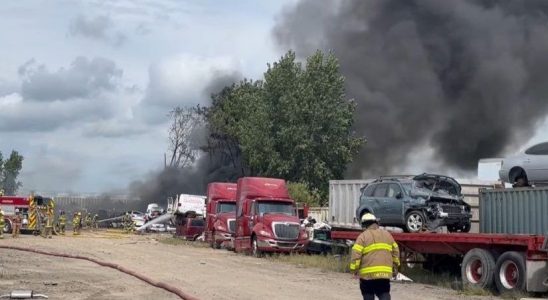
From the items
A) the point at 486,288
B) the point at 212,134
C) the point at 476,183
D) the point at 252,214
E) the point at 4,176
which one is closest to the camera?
the point at 486,288

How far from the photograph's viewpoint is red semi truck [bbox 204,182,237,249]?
99.2 ft

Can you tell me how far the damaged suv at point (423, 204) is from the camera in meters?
17.5

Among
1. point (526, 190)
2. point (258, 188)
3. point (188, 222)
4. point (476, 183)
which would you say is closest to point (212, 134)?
point (188, 222)

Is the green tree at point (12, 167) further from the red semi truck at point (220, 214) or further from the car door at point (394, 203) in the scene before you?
the car door at point (394, 203)

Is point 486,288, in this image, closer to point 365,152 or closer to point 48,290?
point 48,290

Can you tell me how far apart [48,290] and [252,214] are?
43.6ft

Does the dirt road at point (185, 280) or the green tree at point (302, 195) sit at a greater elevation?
the green tree at point (302, 195)

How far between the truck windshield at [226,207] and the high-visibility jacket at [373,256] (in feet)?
73.9

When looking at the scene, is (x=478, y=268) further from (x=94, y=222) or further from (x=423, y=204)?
(x=94, y=222)

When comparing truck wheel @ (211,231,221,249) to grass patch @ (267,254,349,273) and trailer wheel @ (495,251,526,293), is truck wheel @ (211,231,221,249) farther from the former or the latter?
trailer wheel @ (495,251,526,293)

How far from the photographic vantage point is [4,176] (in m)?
85.2

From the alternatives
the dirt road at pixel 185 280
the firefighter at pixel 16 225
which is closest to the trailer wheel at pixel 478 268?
the dirt road at pixel 185 280

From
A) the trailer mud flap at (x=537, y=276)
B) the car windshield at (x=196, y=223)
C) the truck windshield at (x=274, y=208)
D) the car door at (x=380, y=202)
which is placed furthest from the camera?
the car windshield at (x=196, y=223)

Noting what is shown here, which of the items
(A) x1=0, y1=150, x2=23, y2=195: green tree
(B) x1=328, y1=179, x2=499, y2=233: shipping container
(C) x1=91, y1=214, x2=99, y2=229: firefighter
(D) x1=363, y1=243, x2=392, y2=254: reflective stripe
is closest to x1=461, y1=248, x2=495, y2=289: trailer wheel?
(B) x1=328, y1=179, x2=499, y2=233: shipping container
